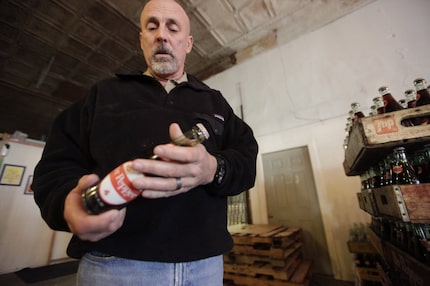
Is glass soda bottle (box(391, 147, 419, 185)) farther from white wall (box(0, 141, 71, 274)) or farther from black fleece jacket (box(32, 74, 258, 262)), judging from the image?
white wall (box(0, 141, 71, 274))

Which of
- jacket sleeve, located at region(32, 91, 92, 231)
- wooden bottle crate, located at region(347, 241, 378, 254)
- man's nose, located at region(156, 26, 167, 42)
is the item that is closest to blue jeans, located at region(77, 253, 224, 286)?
jacket sleeve, located at region(32, 91, 92, 231)

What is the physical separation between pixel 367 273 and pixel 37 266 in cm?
480

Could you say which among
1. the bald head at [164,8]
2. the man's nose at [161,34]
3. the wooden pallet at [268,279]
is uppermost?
the bald head at [164,8]

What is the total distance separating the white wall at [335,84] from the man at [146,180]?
2519 millimetres

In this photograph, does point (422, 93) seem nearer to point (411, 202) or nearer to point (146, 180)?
point (411, 202)

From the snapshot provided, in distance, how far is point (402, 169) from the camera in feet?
3.63

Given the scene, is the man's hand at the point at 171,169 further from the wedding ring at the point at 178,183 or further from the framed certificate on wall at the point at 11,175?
the framed certificate on wall at the point at 11,175

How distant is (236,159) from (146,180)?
345 millimetres

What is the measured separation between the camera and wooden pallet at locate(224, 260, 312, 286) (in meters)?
1.97

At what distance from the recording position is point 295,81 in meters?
3.47

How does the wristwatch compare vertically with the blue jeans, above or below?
above

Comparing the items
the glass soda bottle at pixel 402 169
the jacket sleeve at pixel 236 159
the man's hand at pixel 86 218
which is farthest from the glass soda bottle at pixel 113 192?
the glass soda bottle at pixel 402 169

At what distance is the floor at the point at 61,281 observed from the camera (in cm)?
242

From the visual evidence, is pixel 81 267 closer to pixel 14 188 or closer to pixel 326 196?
pixel 326 196
